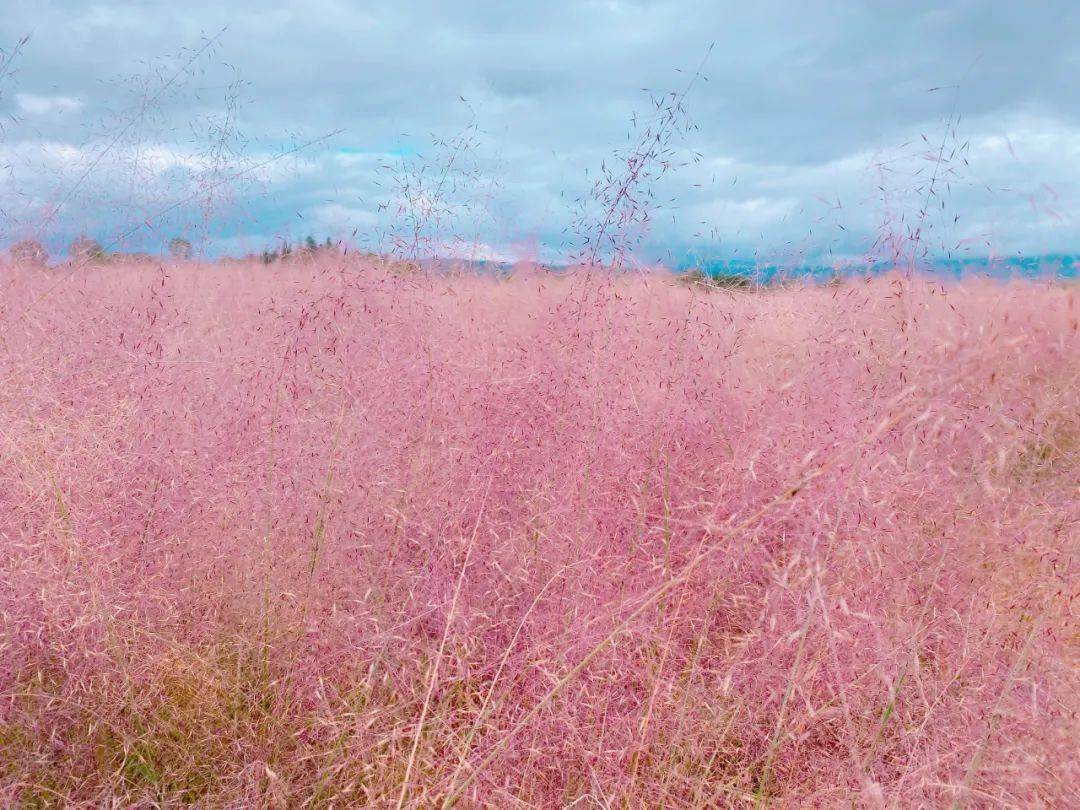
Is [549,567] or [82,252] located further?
[82,252]

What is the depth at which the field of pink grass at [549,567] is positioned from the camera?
172 cm

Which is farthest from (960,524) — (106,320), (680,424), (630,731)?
(106,320)

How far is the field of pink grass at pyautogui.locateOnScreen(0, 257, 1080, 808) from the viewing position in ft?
Result: 5.65

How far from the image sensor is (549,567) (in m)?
1.98

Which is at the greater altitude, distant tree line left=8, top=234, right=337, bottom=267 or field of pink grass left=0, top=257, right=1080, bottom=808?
distant tree line left=8, top=234, right=337, bottom=267

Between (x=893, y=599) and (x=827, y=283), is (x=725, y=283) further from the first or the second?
(x=893, y=599)

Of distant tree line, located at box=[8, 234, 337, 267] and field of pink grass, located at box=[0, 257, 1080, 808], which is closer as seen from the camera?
field of pink grass, located at box=[0, 257, 1080, 808]

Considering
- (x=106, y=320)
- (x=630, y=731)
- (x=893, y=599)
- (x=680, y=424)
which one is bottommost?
(x=630, y=731)

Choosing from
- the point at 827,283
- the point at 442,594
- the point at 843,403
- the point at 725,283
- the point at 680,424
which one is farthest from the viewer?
the point at 725,283

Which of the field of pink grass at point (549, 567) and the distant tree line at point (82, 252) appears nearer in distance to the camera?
the field of pink grass at point (549, 567)

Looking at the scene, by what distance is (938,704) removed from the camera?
1.83 metres

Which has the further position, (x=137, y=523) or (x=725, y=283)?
(x=725, y=283)

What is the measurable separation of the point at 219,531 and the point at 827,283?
2235 millimetres

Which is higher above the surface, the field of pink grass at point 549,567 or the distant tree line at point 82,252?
the distant tree line at point 82,252
